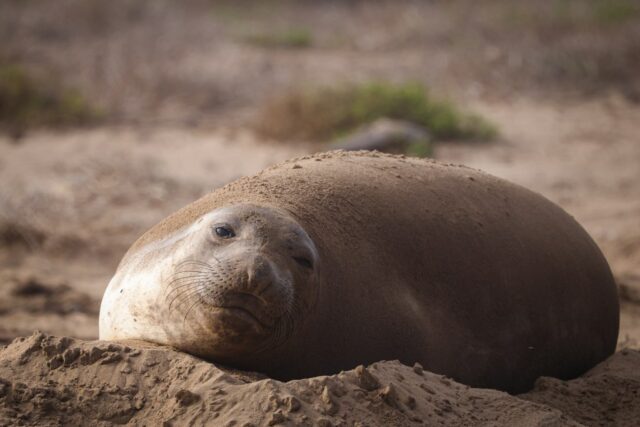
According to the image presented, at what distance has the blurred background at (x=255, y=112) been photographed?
769 centimetres

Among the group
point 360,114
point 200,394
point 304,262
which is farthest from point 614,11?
point 200,394

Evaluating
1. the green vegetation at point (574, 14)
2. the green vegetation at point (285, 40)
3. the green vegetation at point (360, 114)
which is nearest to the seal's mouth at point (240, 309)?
the green vegetation at point (360, 114)

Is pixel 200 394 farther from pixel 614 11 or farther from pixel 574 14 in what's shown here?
pixel 614 11

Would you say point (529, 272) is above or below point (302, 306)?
above

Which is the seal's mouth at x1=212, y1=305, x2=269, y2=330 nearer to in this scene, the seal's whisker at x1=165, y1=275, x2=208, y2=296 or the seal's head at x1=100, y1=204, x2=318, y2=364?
the seal's head at x1=100, y1=204, x2=318, y2=364

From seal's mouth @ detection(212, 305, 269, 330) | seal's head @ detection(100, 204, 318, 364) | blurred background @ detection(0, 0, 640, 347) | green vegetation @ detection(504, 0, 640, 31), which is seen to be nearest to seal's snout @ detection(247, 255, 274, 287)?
seal's head @ detection(100, 204, 318, 364)

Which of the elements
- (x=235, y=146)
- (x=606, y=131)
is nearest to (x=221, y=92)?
(x=235, y=146)

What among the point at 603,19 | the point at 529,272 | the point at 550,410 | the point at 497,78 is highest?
the point at 603,19

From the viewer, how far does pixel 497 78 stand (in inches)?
530

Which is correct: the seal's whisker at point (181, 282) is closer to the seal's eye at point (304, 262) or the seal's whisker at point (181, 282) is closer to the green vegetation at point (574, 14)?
the seal's eye at point (304, 262)

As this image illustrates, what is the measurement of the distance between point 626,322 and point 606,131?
5652 mm

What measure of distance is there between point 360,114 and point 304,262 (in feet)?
24.6

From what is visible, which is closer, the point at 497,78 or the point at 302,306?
the point at 302,306

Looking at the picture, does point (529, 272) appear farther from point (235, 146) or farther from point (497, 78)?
point (497, 78)
